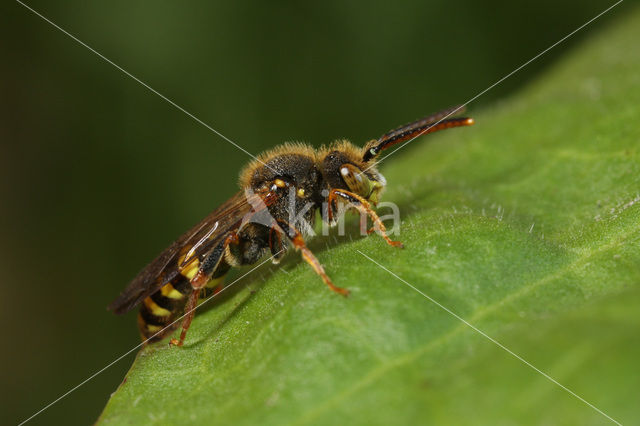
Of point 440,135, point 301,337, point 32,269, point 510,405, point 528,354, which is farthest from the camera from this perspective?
point 32,269

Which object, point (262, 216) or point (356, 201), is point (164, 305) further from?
point (356, 201)

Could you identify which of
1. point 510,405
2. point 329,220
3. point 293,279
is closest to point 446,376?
point 510,405

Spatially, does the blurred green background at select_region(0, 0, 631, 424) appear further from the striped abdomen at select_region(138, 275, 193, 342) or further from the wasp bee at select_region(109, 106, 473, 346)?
the wasp bee at select_region(109, 106, 473, 346)

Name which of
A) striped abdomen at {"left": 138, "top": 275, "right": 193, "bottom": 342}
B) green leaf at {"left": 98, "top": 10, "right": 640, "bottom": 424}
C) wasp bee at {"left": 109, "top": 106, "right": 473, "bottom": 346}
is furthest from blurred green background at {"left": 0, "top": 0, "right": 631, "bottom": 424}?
green leaf at {"left": 98, "top": 10, "right": 640, "bottom": 424}

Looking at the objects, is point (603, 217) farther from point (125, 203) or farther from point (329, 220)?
point (125, 203)

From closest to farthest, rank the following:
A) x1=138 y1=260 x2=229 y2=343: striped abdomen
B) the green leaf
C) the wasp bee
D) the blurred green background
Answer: the green leaf
the wasp bee
x1=138 y1=260 x2=229 y2=343: striped abdomen
the blurred green background

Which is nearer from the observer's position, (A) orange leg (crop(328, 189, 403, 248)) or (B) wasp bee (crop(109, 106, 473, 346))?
(A) orange leg (crop(328, 189, 403, 248))

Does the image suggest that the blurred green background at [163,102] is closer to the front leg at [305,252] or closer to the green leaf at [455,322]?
the green leaf at [455,322]

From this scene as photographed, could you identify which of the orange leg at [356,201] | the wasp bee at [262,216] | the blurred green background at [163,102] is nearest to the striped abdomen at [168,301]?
the wasp bee at [262,216]
